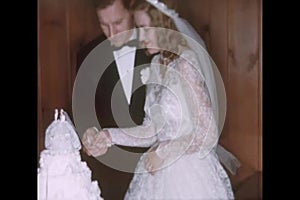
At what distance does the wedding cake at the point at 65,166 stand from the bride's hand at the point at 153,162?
0.13 metres

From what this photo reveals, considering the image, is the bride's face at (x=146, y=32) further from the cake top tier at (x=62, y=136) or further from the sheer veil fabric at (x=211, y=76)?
the cake top tier at (x=62, y=136)

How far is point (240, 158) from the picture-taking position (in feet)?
4.97

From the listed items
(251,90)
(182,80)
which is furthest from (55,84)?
(251,90)

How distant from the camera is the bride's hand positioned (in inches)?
59.5

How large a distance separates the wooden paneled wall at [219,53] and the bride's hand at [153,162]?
0.16 metres

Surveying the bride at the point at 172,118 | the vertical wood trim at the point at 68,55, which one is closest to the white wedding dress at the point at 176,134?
the bride at the point at 172,118

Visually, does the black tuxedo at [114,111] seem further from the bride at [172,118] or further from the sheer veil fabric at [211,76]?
the sheer veil fabric at [211,76]

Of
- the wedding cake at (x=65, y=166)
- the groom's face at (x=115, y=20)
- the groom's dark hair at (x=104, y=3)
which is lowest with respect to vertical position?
the wedding cake at (x=65, y=166)

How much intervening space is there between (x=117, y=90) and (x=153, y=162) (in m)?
0.19

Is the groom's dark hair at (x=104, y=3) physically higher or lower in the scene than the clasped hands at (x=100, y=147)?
higher

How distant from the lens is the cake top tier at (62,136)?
4.98 ft

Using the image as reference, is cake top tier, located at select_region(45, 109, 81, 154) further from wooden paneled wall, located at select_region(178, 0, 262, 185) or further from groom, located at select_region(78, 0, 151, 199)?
wooden paneled wall, located at select_region(178, 0, 262, 185)

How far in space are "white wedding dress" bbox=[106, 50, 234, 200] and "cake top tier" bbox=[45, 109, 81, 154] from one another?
3.4 inches

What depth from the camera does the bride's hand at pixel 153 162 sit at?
1512 millimetres
